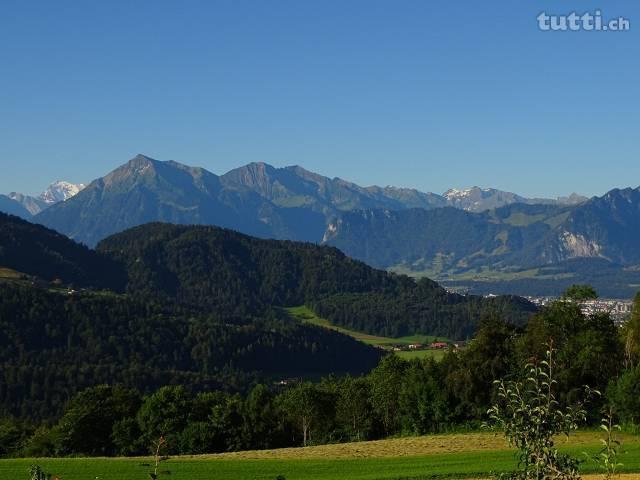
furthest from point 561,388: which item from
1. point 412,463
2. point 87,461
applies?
point 87,461

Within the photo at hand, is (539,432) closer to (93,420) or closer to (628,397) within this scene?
(628,397)

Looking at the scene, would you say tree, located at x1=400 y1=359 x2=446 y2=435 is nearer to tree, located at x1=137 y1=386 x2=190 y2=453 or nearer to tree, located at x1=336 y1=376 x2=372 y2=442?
tree, located at x1=336 y1=376 x2=372 y2=442

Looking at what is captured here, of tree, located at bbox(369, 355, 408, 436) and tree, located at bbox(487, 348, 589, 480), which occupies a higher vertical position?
tree, located at bbox(487, 348, 589, 480)

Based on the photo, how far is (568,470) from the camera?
12.6 metres

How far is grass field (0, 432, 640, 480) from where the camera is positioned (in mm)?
48844

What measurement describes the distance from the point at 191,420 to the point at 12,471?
130 feet

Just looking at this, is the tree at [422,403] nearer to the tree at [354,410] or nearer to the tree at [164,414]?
the tree at [354,410]

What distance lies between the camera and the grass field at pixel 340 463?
48844 millimetres

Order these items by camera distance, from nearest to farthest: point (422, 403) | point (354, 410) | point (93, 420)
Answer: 1. point (422, 403)
2. point (93, 420)
3. point (354, 410)

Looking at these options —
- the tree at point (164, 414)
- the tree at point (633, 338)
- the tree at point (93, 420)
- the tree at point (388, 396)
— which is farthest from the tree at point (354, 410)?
the tree at point (633, 338)

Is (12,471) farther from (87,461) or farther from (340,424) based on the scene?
(340,424)

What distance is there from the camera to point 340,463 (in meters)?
55.6

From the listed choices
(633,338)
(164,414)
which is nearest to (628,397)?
(633,338)

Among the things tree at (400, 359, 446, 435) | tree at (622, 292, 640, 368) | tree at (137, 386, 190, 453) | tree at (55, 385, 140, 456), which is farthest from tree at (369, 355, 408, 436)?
tree at (55, 385, 140, 456)
